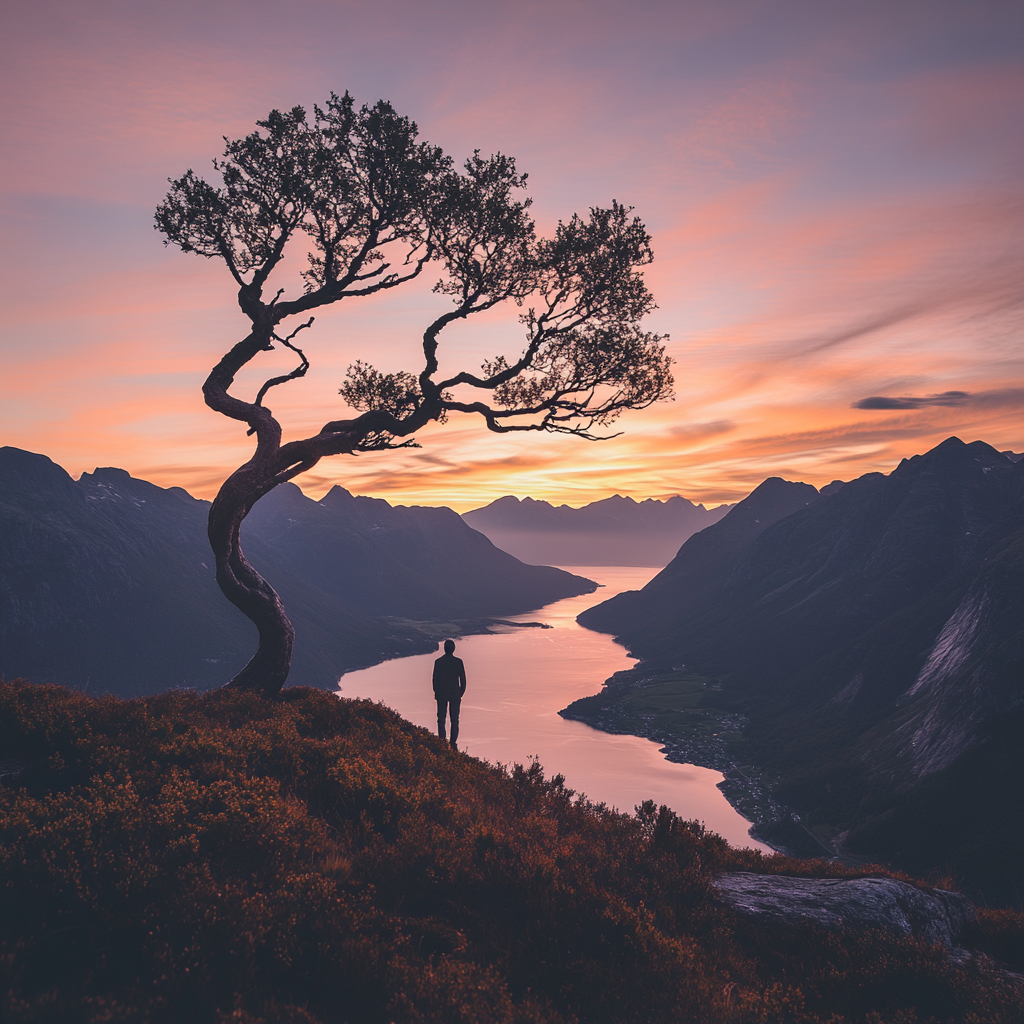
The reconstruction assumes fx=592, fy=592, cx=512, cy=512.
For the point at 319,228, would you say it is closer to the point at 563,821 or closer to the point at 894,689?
the point at 563,821

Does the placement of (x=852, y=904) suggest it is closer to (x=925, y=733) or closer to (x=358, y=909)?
(x=358, y=909)

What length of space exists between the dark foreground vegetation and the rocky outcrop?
1.09ft

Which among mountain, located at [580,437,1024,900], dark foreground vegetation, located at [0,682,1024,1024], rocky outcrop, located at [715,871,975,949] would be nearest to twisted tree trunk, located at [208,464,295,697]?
dark foreground vegetation, located at [0,682,1024,1024]

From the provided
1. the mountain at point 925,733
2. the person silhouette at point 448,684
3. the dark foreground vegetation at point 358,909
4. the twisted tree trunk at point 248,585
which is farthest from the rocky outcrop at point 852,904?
the mountain at point 925,733

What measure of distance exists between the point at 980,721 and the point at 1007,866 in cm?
3912

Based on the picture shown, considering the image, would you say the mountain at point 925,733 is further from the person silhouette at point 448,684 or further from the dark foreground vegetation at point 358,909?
→ the dark foreground vegetation at point 358,909

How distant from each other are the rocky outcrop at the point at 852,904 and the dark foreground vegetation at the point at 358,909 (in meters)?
0.33

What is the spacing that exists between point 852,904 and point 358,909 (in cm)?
808

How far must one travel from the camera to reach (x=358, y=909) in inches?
289

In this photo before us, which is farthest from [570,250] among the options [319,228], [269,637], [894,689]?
[894,689]

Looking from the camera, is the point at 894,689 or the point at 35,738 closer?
the point at 35,738

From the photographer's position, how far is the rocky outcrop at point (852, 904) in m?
9.45

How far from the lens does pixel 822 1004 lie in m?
7.70

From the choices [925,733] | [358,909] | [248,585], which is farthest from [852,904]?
[925,733]
